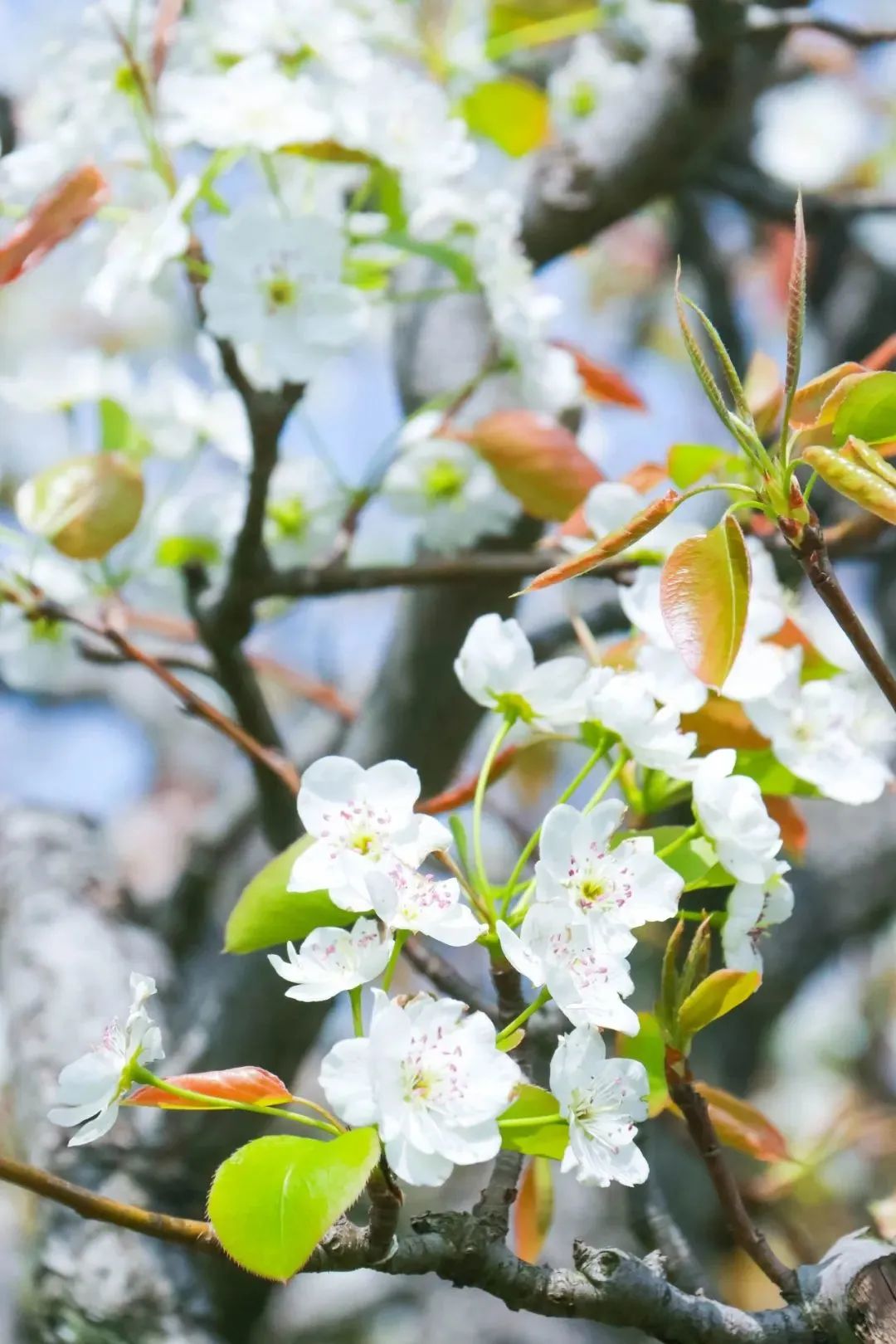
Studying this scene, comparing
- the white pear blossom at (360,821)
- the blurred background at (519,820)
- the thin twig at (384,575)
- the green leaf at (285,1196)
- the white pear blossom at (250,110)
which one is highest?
the white pear blossom at (250,110)

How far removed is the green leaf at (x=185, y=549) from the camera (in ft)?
3.25

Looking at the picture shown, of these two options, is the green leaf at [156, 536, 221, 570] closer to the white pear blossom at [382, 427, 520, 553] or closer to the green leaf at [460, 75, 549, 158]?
the white pear blossom at [382, 427, 520, 553]

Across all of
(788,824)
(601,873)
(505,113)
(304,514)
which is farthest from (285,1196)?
(505,113)

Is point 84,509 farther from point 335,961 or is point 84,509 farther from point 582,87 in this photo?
point 582,87

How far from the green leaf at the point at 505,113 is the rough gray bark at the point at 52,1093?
0.87 meters

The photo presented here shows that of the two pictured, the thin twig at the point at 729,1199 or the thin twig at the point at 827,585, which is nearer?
the thin twig at the point at 827,585

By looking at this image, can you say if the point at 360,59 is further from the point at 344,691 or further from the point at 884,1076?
the point at 884,1076

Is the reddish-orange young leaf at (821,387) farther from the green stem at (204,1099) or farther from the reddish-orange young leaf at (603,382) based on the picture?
the reddish-orange young leaf at (603,382)

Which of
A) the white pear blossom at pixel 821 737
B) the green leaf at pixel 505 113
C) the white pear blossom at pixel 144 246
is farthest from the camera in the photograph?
the green leaf at pixel 505 113

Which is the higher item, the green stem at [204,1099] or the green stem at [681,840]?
the green stem at [204,1099]

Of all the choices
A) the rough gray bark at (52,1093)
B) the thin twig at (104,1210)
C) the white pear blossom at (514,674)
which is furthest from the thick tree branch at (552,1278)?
the rough gray bark at (52,1093)

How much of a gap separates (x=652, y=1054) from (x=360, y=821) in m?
0.18

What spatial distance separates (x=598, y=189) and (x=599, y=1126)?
0.98 m

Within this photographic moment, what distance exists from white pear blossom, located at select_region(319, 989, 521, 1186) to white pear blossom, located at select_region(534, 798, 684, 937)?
7 centimetres
